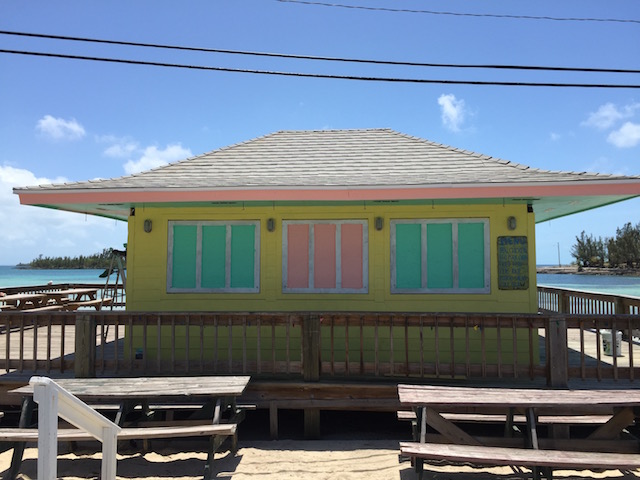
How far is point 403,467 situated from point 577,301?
24.1 ft

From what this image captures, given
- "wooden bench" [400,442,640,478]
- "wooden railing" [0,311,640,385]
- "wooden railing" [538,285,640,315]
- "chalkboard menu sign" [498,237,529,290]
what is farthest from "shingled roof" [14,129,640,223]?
"wooden bench" [400,442,640,478]

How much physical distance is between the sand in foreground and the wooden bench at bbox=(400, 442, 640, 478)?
76 cm

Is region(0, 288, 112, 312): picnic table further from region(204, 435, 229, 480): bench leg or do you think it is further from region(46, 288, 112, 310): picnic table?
region(204, 435, 229, 480): bench leg

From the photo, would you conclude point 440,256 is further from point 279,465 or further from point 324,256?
point 279,465

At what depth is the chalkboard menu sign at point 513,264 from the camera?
7.87m

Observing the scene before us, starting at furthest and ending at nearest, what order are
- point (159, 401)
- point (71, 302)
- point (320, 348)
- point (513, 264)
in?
point (71, 302) < point (513, 264) < point (320, 348) < point (159, 401)

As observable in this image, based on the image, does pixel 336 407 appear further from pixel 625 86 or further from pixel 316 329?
pixel 625 86

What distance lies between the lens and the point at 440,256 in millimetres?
8047

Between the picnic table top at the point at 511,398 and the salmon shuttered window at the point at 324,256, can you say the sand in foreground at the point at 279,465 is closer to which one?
the picnic table top at the point at 511,398

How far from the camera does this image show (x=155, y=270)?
27.5ft

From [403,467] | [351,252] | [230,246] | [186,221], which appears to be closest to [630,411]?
[403,467]

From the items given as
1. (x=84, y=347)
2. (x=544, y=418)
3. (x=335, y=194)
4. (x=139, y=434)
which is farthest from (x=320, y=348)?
(x=84, y=347)

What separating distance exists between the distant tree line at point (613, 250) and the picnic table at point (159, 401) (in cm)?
8750

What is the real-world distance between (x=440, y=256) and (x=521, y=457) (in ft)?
13.1
